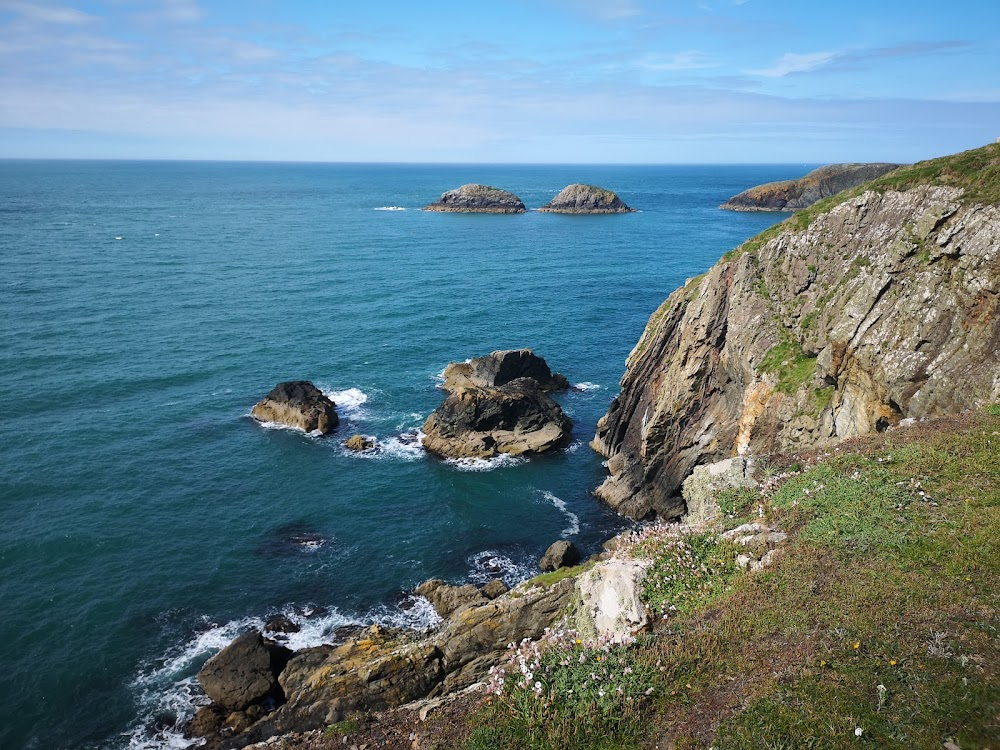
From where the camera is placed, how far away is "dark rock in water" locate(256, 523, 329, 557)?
36.9 metres

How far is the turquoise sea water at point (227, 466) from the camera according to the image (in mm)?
30186

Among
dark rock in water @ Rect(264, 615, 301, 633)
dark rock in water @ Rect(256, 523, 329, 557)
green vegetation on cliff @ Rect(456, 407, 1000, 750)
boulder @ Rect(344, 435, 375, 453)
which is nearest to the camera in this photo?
green vegetation on cliff @ Rect(456, 407, 1000, 750)

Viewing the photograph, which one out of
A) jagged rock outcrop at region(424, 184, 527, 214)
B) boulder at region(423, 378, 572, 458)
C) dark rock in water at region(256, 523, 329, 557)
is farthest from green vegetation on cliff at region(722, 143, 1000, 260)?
jagged rock outcrop at region(424, 184, 527, 214)

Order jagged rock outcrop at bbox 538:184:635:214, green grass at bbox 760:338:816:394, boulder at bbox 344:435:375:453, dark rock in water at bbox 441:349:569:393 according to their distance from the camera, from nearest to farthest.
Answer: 1. green grass at bbox 760:338:816:394
2. boulder at bbox 344:435:375:453
3. dark rock in water at bbox 441:349:569:393
4. jagged rock outcrop at bbox 538:184:635:214

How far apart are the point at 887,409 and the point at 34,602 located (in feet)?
140

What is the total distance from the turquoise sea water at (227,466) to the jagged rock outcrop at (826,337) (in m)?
7.10

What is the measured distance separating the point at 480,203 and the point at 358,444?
15688 cm

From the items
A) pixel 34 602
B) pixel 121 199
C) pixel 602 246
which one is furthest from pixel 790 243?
pixel 121 199

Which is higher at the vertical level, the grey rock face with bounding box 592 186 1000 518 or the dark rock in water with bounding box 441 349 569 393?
the grey rock face with bounding box 592 186 1000 518

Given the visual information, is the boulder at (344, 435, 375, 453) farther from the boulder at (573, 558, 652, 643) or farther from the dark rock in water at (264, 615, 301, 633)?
the boulder at (573, 558, 652, 643)

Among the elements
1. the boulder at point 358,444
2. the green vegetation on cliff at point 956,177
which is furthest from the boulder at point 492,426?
the green vegetation on cliff at point 956,177

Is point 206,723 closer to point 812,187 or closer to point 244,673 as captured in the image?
point 244,673

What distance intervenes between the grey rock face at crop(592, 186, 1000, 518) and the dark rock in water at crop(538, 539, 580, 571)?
7.20 m

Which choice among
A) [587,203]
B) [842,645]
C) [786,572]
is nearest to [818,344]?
[786,572]
